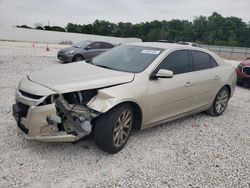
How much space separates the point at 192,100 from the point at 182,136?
74 cm

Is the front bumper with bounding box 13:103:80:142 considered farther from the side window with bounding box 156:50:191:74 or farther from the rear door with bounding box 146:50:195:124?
the side window with bounding box 156:50:191:74

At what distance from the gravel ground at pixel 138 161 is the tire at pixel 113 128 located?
163mm

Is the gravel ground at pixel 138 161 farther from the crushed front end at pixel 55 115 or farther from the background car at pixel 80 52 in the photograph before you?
the background car at pixel 80 52

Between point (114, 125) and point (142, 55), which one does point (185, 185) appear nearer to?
point (114, 125)

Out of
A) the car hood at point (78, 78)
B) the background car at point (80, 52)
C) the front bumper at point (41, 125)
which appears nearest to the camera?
the front bumper at point (41, 125)

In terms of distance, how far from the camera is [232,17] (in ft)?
267

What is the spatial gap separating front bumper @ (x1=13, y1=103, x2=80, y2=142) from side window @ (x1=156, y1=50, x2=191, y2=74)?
181cm

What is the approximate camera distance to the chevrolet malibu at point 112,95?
329 centimetres

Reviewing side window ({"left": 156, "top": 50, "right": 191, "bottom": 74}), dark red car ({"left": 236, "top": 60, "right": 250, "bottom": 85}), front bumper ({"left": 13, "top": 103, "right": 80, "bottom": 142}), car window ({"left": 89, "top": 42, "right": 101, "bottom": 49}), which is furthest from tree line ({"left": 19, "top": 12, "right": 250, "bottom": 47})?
front bumper ({"left": 13, "top": 103, "right": 80, "bottom": 142})

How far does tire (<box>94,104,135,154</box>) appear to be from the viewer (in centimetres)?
340

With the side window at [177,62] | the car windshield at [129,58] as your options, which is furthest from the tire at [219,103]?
the car windshield at [129,58]

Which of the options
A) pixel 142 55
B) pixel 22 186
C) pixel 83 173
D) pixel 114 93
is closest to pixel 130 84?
pixel 114 93

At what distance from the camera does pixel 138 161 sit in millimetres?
3514

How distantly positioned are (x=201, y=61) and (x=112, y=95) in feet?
8.37
